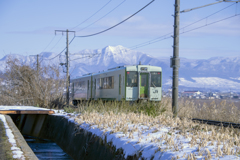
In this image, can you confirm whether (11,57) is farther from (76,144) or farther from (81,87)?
(76,144)

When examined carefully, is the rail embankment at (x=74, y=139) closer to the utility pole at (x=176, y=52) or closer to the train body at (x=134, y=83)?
the utility pole at (x=176, y=52)

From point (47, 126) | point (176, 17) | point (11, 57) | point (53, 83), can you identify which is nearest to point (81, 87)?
point (11, 57)

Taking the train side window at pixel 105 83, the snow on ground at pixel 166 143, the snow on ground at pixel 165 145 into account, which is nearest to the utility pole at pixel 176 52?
the snow on ground at pixel 166 143

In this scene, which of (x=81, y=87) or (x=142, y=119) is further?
(x=81, y=87)

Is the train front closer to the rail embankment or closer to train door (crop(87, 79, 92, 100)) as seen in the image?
the rail embankment

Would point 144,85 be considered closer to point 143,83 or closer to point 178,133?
point 143,83

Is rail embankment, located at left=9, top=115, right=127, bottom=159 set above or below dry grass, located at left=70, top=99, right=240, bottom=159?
below

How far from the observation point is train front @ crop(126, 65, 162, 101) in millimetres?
21969

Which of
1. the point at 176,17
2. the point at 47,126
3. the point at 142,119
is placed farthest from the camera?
the point at 47,126

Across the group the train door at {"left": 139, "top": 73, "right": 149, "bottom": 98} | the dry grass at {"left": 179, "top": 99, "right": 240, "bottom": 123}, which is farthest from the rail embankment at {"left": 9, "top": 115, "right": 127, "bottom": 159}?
the train door at {"left": 139, "top": 73, "right": 149, "bottom": 98}

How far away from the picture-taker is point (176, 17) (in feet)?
47.2

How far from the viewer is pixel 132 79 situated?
22.1 meters

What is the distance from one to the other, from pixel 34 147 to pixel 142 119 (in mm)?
4884

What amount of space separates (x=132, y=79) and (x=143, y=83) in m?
0.89
